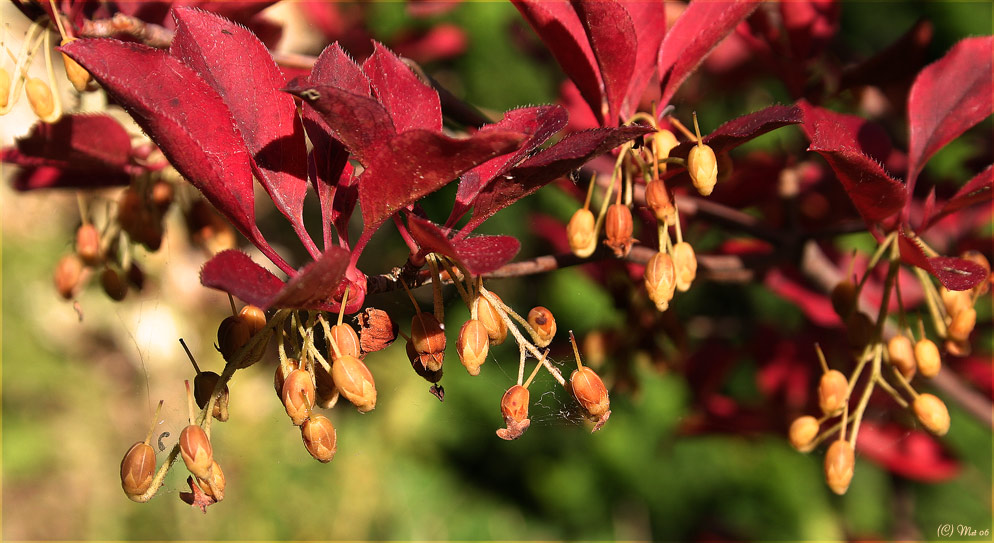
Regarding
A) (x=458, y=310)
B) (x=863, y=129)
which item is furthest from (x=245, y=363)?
(x=458, y=310)

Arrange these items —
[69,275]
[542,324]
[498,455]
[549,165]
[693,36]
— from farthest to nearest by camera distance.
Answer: [498,455] < [69,275] < [693,36] < [542,324] < [549,165]

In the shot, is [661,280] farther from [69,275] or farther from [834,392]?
[69,275]

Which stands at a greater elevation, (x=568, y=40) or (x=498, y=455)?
(x=568, y=40)

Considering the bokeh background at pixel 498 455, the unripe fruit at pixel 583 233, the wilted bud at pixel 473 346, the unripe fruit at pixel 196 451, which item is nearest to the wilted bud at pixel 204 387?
the unripe fruit at pixel 196 451

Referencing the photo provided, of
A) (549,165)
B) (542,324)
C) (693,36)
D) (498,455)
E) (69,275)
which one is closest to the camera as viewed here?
(549,165)

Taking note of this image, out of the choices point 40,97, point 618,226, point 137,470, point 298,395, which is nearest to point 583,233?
point 618,226

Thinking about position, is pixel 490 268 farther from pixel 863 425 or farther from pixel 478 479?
pixel 478 479

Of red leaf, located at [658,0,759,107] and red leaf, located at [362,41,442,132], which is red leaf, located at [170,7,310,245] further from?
red leaf, located at [658,0,759,107]
